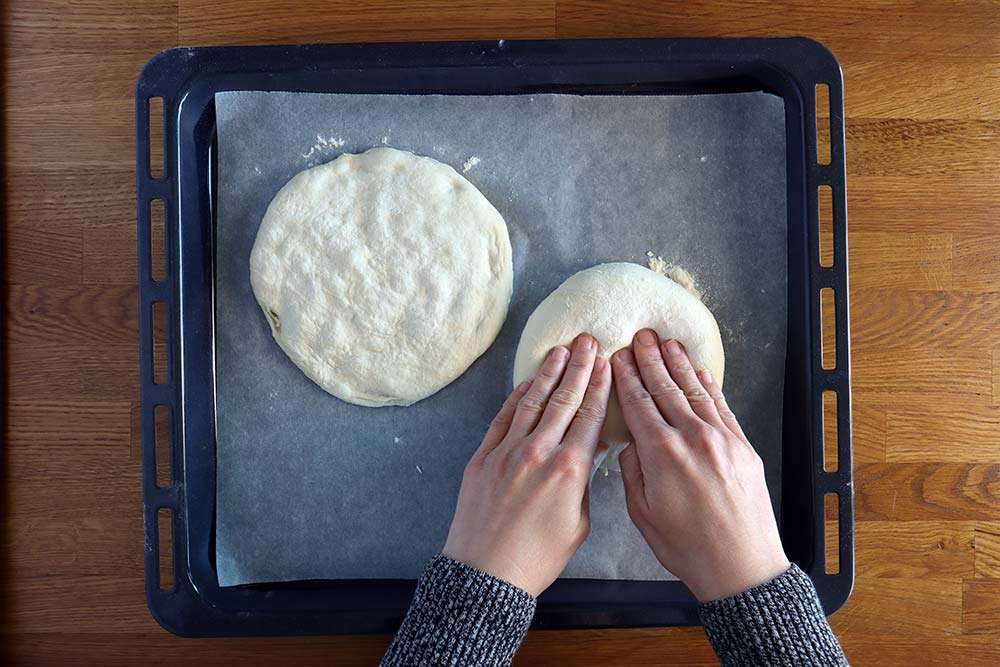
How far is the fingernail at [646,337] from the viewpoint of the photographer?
92 centimetres

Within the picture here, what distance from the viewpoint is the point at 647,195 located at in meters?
0.97

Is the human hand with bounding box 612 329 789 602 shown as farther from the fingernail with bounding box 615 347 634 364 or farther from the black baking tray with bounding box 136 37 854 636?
the black baking tray with bounding box 136 37 854 636

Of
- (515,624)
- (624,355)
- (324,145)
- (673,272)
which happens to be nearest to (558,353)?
(624,355)

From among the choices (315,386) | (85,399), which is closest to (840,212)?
(315,386)

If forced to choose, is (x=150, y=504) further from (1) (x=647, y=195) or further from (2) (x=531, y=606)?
(1) (x=647, y=195)

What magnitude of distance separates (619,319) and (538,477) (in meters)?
0.23

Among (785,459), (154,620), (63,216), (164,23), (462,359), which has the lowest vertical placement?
(154,620)

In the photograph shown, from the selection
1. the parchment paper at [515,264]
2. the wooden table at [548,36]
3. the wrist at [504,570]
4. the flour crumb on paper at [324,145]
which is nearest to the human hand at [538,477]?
the wrist at [504,570]

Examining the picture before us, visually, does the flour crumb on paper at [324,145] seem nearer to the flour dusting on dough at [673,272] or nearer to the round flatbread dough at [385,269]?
the round flatbread dough at [385,269]

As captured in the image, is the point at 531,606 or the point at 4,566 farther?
the point at 4,566

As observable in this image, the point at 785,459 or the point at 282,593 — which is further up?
the point at 785,459

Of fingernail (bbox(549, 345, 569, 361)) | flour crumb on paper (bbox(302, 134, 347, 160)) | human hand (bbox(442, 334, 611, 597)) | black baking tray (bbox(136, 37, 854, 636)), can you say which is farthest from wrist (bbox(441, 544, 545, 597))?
flour crumb on paper (bbox(302, 134, 347, 160))

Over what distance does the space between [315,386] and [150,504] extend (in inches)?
10.2

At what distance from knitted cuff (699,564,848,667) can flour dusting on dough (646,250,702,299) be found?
0.38m
